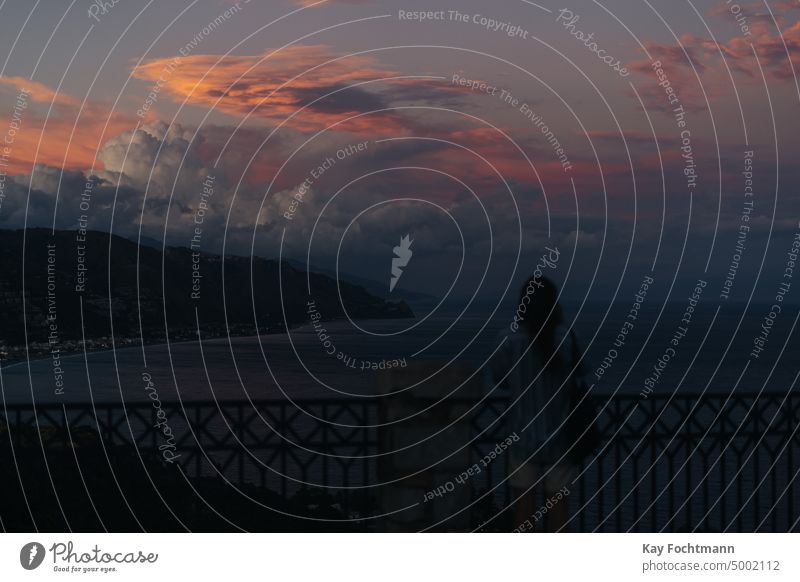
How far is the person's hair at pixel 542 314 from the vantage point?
572cm

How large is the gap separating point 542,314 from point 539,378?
38 cm

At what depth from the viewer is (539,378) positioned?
228 inches

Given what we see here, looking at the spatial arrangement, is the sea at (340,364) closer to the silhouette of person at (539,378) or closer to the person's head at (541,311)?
the silhouette of person at (539,378)

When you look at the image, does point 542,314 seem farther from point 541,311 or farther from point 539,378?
point 539,378

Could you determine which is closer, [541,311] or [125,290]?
[541,311]
